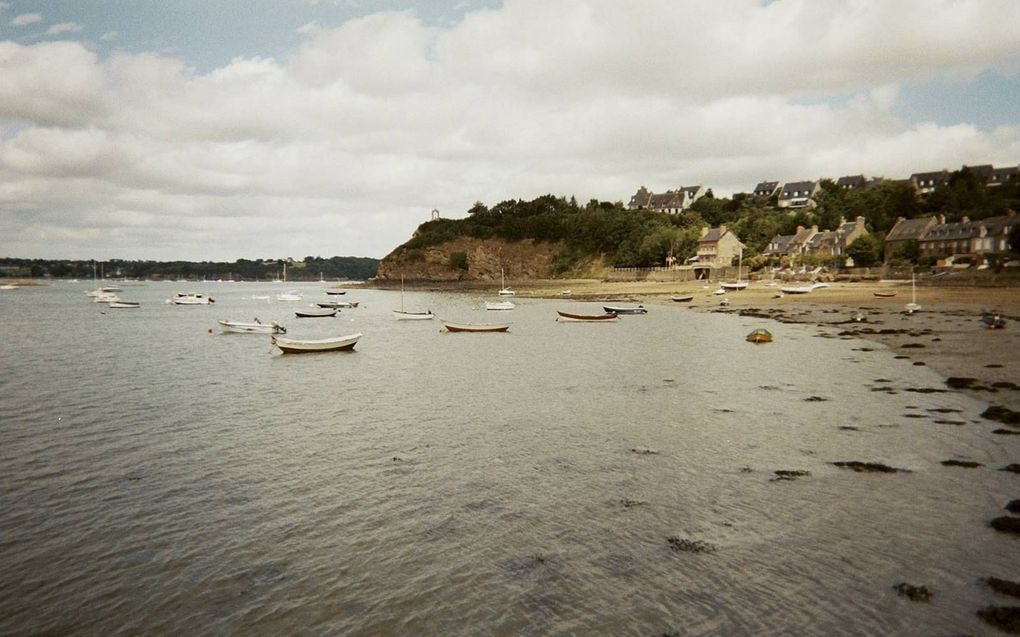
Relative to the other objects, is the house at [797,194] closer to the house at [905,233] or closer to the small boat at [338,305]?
the house at [905,233]

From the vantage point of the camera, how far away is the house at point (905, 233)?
370ft

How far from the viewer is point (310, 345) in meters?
46.0

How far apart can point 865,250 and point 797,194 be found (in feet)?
212

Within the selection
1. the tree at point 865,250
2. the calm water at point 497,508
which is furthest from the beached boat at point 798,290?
the calm water at point 497,508

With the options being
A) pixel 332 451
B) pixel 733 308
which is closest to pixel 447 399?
pixel 332 451

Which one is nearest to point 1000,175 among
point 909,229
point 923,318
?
point 909,229

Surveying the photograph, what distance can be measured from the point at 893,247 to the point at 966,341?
85635mm

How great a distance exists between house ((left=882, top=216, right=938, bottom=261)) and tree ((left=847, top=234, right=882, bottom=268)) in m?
1.80

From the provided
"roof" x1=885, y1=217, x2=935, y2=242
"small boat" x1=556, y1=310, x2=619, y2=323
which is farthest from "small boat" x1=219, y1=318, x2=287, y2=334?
"roof" x1=885, y1=217, x2=935, y2=242

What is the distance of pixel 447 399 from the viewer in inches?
1115

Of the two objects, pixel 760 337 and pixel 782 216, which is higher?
pixel 782 216

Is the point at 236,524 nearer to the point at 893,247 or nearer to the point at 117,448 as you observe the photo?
the point at 117,448

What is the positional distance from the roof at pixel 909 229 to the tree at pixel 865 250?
333 cm

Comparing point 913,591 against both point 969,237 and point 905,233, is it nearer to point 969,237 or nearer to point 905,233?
point 969,237
